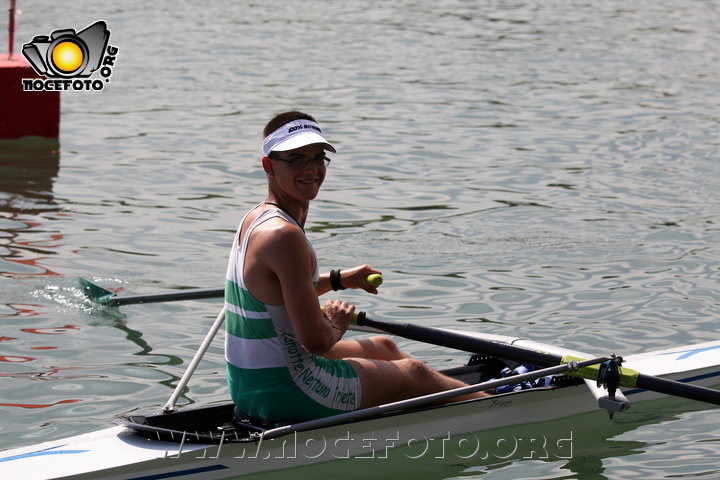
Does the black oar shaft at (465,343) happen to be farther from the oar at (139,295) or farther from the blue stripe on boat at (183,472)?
the oar at (139,295)

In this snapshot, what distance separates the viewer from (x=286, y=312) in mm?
5266

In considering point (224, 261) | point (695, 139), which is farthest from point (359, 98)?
point (224, 261)

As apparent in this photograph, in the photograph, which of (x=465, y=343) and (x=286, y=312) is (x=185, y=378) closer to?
(x=286, y=312)

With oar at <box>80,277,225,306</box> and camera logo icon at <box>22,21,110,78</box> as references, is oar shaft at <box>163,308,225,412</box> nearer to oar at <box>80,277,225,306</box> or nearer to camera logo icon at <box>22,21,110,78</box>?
oar at <box>80,277,225,306</box>

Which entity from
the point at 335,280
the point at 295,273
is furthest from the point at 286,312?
the point at 335,280

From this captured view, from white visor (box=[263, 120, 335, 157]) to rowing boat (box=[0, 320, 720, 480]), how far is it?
131 cm

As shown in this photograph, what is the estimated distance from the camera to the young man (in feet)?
16.8

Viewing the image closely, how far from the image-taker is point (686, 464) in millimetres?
6191

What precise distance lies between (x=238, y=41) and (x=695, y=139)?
9921mm

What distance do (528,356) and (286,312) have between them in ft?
4.67

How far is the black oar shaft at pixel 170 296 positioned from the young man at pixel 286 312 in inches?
89.6

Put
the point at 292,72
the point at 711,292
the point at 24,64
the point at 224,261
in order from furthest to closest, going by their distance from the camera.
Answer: the point at 292,72, the point at 24,64, the point at 224,261, the point at 711,292

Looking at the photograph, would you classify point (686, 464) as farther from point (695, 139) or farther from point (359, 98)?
point (359, 98)

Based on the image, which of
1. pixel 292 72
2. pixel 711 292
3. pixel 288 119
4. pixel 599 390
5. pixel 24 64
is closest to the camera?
pixel 288 119
